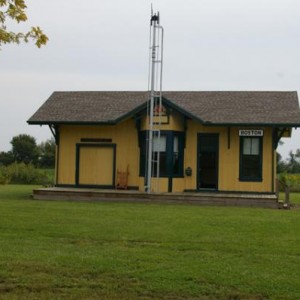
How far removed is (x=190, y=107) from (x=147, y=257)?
16067 millimetres

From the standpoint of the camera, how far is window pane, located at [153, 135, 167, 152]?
75.7 feet

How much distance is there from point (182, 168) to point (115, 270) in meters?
15.4

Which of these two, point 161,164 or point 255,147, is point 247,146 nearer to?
point 255,147

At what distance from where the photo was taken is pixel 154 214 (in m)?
16.5

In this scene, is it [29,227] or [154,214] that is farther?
[154,214]

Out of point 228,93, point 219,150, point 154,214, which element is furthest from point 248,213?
point 228,93

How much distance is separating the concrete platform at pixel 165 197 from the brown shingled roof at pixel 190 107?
303 cm

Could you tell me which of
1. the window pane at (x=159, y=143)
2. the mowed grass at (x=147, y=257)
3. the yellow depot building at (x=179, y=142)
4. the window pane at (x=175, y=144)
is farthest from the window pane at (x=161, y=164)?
the mowed grass at (x=147, y=257)

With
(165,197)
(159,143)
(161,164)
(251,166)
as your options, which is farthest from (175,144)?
(251,166)

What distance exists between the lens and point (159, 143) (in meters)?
23.2

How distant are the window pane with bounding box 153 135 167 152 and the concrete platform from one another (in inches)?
81.4

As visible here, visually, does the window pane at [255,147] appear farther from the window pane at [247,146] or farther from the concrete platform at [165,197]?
the concrete platform at [165,197]

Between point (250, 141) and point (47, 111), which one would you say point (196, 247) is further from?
point (47, 111)

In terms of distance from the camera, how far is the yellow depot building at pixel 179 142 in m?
23.2
